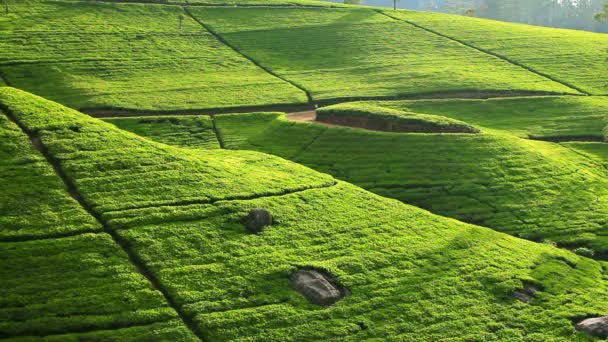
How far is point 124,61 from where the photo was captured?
7350cm

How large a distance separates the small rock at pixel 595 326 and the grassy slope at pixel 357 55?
127 feet

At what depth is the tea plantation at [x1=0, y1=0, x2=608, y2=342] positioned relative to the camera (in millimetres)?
31172

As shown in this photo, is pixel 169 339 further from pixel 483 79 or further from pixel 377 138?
pixel 483 79

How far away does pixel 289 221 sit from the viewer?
125ft

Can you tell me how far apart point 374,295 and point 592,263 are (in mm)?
13188

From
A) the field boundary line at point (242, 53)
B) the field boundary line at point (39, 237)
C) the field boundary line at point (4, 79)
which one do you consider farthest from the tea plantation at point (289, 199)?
the field boundary line at point (4, 79)

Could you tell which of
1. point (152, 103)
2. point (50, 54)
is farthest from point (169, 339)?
point (50, 54)

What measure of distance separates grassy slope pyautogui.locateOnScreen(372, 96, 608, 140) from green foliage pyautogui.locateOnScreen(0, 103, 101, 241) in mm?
31121

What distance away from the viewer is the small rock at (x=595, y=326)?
31812mm

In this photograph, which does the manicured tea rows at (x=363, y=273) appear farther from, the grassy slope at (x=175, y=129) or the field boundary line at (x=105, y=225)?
the grassy slope at (x=175, y=129)

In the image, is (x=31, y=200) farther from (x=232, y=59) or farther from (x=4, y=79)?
(x=232, y=59)

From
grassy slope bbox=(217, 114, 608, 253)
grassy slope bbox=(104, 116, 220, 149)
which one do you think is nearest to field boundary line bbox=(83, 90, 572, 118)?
grassy slope bbox=(104, 116, 220, 149)

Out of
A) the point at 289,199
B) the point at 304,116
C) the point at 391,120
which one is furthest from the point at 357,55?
the point at 289,199

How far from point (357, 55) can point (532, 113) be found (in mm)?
23373
